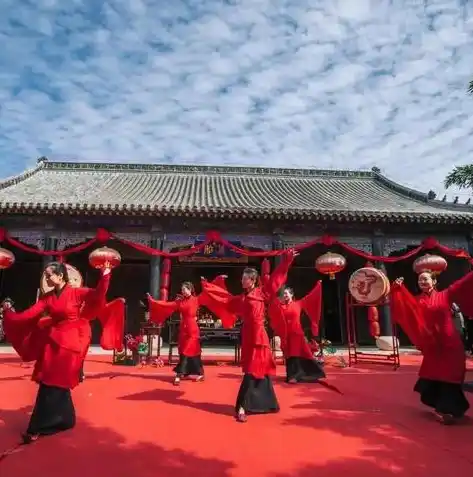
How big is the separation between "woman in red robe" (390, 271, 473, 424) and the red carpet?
0.71 ft

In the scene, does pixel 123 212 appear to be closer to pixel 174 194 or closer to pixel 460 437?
pixel 174 194

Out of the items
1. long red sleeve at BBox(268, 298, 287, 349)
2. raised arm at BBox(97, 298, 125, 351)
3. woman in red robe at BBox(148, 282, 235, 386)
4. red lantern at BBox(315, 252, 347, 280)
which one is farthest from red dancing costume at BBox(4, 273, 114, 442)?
red lantern at BBox(315, 252, 347, 280)

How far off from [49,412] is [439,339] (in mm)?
3697

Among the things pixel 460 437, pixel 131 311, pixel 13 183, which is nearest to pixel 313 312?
pixel 460 437

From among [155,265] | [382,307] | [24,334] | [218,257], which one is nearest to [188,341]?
[24,334]

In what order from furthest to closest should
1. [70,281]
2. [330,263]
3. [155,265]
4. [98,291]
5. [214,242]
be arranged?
1. [214,242]
2. [155,265]
3. [330,263]
4. [70,281]
5. [98,291]

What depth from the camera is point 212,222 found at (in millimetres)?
11969

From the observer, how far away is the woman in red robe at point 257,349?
4056 mm

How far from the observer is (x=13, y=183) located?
1472 centimetres

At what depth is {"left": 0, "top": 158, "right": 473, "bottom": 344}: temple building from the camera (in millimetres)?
11211

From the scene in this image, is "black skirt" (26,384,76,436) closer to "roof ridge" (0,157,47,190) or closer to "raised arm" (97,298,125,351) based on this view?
"raised arm" (97,298,125,351)

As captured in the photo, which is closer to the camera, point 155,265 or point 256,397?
point 256,397

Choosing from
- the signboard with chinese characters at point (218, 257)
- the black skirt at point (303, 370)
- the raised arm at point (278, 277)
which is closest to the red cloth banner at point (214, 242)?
the signboard with chinese characters at point (218, 257)

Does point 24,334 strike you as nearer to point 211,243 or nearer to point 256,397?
point 256,397
